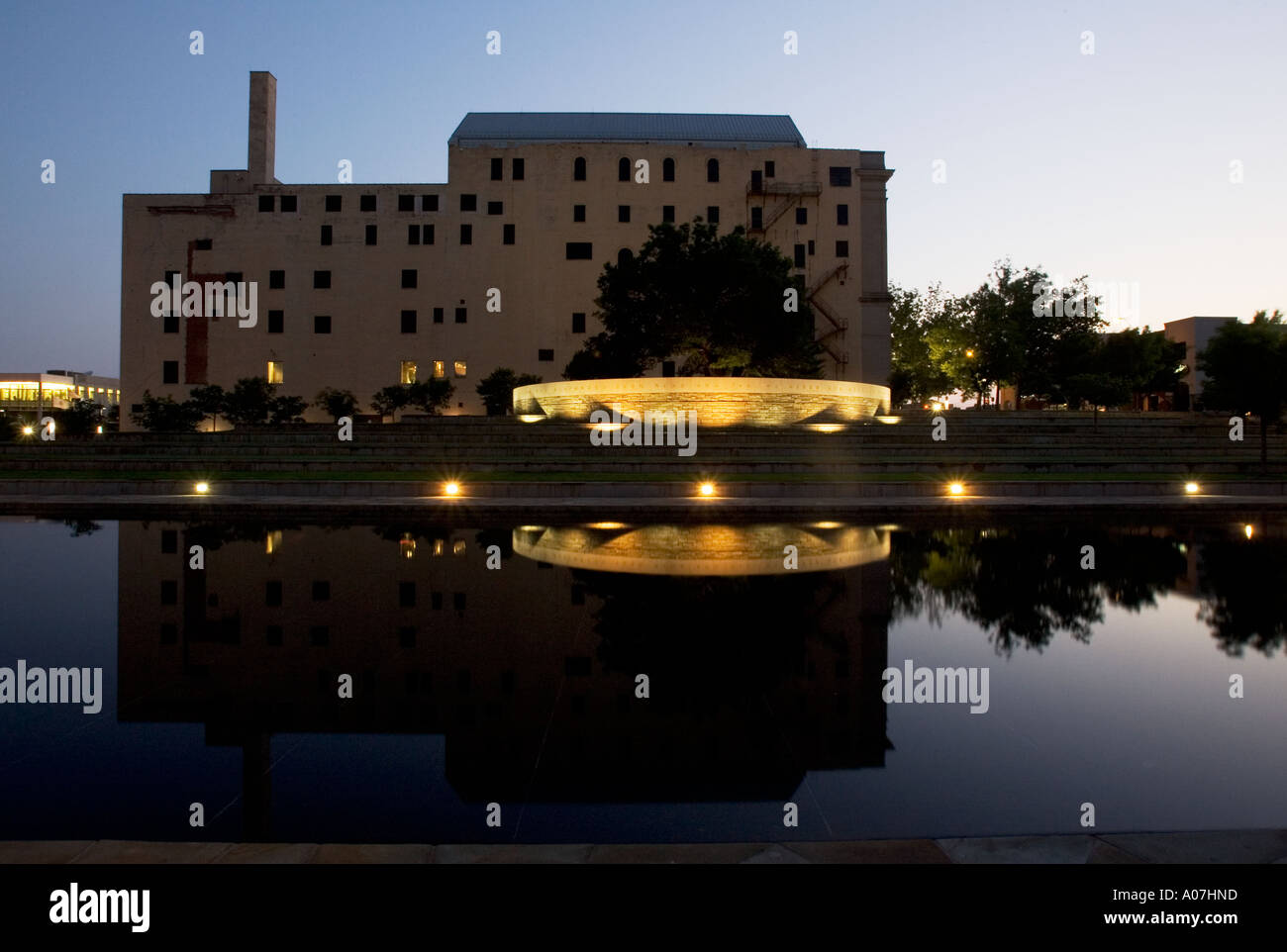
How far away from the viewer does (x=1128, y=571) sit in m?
11.2

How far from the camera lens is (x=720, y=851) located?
3.52m

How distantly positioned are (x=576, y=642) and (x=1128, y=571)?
8.21m

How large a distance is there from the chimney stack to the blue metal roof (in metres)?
11.6

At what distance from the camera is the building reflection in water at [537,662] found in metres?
4.71

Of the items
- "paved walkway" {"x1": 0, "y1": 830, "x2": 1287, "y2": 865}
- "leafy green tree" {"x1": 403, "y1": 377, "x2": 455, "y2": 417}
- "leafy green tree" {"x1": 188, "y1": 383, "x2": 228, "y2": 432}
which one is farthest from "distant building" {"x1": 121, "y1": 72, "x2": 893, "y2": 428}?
"paved walkway" {"x1": 0, "y1": 830, "x2": 1287, "y2": 865}

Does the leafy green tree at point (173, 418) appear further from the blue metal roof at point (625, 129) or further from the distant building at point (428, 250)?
the blue metal roof at point (625, 129)

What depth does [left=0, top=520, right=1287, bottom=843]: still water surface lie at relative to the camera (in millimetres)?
4082

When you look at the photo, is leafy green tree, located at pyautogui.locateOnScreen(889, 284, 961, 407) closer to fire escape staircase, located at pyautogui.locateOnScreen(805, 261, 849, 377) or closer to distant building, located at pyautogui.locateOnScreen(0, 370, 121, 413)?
fire escape staircase, located at pyautogui.locateOnScreen(805, 261, 849, 377)

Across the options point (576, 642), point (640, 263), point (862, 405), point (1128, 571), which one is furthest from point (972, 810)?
point (640, 263)

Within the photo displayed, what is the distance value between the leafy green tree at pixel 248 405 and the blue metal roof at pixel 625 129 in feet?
84.1

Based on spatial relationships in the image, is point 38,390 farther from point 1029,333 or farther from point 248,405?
point 1029,333

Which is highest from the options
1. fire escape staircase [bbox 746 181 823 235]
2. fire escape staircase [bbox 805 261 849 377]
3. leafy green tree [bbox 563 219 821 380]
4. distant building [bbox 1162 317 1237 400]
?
fire escape staircase [bbox 746 181 823 235]

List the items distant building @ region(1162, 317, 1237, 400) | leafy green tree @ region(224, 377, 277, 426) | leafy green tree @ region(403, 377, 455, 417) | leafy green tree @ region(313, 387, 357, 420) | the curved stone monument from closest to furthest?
the curved stone monument
leafy green tree @ region(224, 377, 277, 426)
leafy green tree @ region(403, 377, 455, 417)
leafy green tree @ region(313, 387, 357, 420)
distant building @ region(1162, 317, 1237, 400)

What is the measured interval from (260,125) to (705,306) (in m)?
35.0
